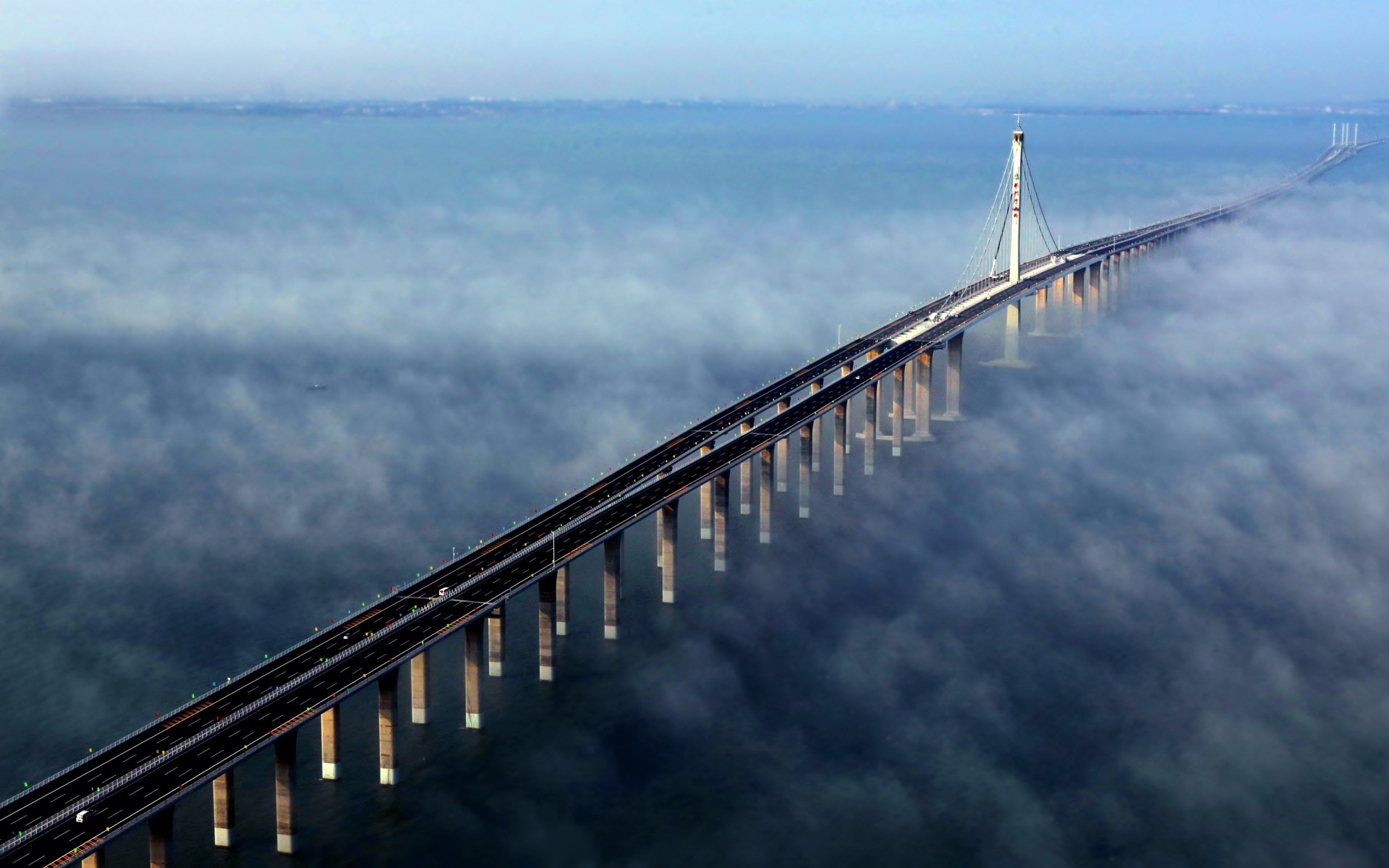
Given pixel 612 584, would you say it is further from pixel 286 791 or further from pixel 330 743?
pixel 286 791

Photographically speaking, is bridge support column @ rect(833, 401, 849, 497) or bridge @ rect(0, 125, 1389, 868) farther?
bridge support column @ rect(833, 401, 849, 497)

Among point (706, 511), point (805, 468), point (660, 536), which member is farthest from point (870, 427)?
point (660, 536)

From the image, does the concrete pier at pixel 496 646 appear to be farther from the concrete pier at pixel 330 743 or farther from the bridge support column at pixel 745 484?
the bridge support column at pixel 745 484

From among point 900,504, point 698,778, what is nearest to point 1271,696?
point 698,778

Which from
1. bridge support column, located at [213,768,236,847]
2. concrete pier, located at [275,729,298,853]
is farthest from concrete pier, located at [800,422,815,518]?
bridge support column, located at [213,768,236,847]

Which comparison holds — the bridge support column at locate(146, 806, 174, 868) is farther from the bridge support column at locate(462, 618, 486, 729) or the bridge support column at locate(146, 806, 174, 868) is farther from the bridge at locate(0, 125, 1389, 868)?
the bridge support column at locate(462, 618, 486, 729)

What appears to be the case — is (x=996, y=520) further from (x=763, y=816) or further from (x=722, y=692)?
(x=763, y=816)
